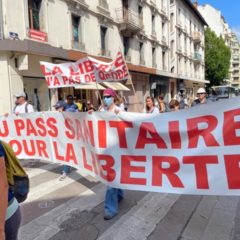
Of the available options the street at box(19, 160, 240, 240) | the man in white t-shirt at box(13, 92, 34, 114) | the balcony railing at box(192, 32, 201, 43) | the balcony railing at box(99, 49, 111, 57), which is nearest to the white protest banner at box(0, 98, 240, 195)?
the street at box(19, 160, 240, 240)

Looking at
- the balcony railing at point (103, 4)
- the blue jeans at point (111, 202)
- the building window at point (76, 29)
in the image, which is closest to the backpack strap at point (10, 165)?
the blue jeans at point (111, 202)

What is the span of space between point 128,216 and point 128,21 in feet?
67.3

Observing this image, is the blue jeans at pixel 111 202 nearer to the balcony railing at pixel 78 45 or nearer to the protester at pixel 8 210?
the protester at pixel 8 210

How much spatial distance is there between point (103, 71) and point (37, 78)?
7.76 m

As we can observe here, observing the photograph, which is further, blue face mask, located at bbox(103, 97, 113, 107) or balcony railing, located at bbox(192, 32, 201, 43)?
balcony railing, located at bbox(192, 32, 201, 43)

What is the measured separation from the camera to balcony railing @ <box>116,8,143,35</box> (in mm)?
22766

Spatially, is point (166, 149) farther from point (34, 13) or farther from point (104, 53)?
point (104, 53)

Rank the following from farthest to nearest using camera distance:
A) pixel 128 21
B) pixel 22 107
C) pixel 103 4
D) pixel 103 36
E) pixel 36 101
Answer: pixel 128 21, pixel 103 36, pixel 103 4, pixel 36 101, pixel 22 107

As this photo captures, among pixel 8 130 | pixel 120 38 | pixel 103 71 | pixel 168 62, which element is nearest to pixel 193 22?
pixel 168 62

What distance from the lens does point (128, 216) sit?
4.33 meters

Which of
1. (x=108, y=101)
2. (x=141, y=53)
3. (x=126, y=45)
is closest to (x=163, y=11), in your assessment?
(x=141, y=53)

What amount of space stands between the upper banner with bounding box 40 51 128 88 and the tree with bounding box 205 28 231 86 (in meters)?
51.2

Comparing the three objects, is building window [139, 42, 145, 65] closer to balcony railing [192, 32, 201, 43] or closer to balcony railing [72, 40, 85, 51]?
balcony railing [72, 40, 85, 51]

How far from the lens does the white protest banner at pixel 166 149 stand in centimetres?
338
